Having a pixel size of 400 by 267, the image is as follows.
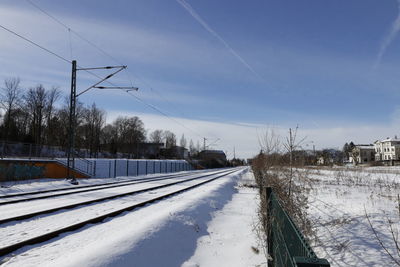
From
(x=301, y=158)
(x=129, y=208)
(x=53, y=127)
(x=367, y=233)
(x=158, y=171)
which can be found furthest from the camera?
(x=53, y=127)

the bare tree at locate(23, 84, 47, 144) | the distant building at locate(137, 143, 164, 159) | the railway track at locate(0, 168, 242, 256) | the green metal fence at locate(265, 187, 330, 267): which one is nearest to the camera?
the green metal fence at locate(265, 187, 330, 267)

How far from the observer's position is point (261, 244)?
Answer: 6.66 m

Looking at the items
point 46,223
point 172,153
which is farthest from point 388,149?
point 46,223

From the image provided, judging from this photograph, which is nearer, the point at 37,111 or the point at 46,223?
the point at 46,223

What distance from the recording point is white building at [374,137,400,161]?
11902cm

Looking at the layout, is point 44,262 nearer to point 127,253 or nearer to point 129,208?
point 127,253

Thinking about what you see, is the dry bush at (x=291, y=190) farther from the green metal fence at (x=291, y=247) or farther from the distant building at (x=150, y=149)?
the distant building at (x=150, y=149)

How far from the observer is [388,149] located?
12512 centimetres

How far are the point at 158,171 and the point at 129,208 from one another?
39.6m

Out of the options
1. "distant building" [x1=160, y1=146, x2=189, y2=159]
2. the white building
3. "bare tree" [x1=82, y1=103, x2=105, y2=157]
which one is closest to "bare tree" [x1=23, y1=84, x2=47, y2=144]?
"bare tree" [x1=82, y1=103, x2=105, y2=157]

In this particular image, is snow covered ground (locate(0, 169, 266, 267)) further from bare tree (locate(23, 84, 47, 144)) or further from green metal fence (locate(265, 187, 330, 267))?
bare tree (locate(23, 84, 47, 144))

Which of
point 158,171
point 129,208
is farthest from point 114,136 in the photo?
point 129,208

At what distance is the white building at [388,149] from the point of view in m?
119

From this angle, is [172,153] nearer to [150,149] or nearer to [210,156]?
[150,149]
